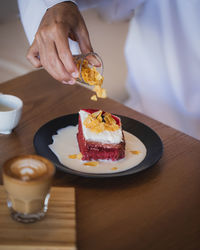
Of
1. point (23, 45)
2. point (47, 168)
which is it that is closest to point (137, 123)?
point (47, 168)

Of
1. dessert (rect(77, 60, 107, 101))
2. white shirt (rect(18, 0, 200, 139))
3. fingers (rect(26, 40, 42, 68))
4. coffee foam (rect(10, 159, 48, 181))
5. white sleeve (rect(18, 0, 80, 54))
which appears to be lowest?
white shirt (rect(18, 0, 200, 139))

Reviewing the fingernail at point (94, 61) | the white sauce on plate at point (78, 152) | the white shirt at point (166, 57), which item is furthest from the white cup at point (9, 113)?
the white shirt at point (166, 57)

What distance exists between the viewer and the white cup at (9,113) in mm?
1153

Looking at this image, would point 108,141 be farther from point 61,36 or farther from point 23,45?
point 23,45

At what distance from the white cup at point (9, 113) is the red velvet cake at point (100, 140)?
0.71 feet

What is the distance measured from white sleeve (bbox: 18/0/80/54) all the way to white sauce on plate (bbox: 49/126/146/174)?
0.37m

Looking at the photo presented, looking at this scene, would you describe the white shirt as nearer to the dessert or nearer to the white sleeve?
the white sleeve

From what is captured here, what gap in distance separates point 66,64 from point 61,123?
23cm

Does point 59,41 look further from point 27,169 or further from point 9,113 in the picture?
point 27,169

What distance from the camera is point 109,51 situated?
279 cm

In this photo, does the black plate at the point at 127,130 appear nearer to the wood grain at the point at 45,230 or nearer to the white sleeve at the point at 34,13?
the wood grain at the point at 45,230

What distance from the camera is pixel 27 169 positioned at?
73cm

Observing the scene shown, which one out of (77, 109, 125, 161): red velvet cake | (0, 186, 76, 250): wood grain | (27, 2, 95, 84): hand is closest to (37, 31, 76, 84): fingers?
(27, 2, 95, 84): hand

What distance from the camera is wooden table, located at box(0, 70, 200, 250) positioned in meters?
0.84
